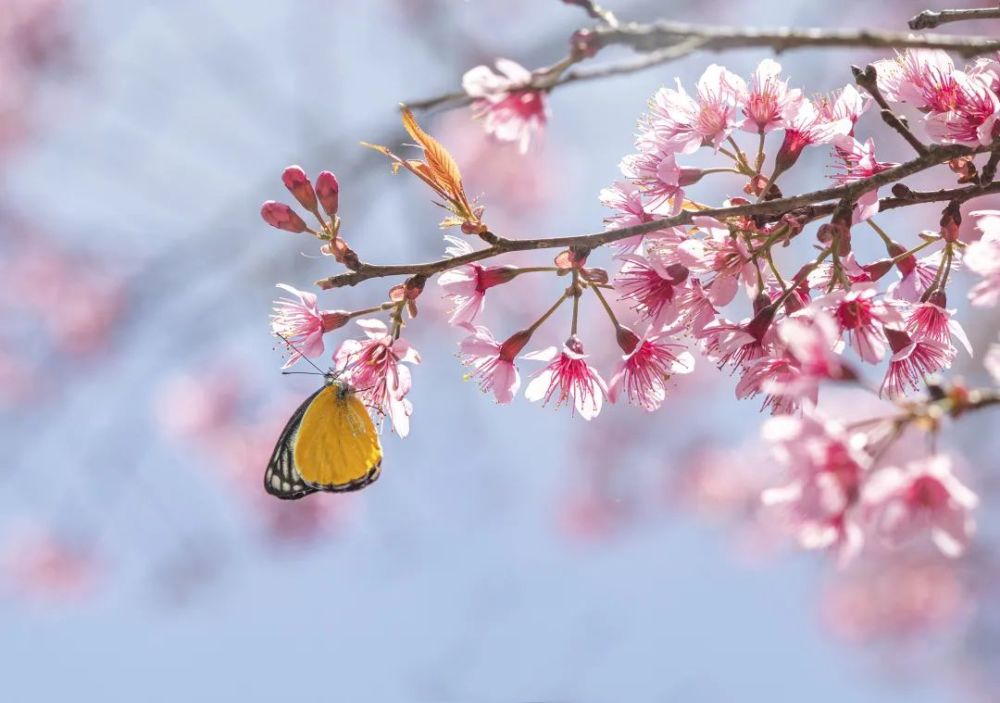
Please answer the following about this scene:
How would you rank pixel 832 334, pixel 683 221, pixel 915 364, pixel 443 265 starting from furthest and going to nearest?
1. pixel 915 364
2. pixel 443 265
3. pixel 683 221
4. pixel 832 334

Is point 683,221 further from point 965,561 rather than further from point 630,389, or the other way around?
point 965,561

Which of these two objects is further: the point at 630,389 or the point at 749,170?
the point at 630,389

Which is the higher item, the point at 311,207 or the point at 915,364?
the point at 311,207

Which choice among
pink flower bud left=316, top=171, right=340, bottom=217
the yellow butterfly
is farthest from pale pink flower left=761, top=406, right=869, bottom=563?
the yellow butterfly

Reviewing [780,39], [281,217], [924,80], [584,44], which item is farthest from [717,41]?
[281,217]

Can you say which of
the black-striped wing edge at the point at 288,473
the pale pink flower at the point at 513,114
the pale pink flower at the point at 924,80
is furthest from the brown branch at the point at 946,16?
the black-striped wing edge at the point at 288,473

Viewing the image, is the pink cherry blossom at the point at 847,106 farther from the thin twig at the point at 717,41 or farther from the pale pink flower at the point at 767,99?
the thin twig at the point at 717,41

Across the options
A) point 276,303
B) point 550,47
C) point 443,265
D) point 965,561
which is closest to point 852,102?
point 443,265
